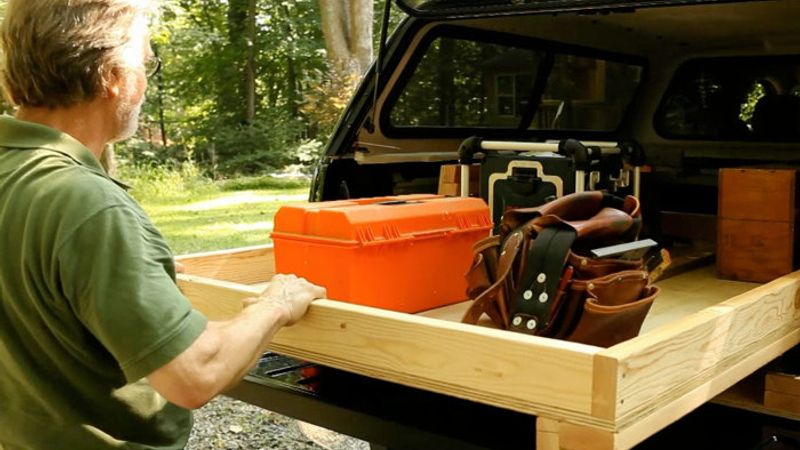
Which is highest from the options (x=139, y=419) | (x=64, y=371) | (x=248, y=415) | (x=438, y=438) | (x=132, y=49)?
(x=132, y=49)

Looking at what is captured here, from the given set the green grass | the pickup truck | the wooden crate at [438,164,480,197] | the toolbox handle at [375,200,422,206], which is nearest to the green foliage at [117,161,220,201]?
the green grass

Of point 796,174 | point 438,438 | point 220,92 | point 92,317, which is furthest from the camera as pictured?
point 220,92

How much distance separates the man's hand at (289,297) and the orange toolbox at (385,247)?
0.28 meters

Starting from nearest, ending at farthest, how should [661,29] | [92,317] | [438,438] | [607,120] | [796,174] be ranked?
[92,317] < [438,438] < [796,174] < [661,29] < [607,120]

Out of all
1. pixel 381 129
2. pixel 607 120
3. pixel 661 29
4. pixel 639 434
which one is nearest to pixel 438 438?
pixel 639 434

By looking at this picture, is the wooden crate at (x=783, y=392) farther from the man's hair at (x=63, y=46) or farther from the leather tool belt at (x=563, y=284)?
the man's hair at (x=63, y=46)

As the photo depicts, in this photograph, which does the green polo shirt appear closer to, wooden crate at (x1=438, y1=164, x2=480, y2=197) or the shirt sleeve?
the shirt sleeve

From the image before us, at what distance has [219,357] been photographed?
174 cm

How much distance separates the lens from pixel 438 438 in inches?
87.5

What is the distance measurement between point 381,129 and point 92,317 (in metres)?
2.46

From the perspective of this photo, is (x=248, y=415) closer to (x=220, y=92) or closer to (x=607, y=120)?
(x=607, y=120)

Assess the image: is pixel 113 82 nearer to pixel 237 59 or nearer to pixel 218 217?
pixel 218 217

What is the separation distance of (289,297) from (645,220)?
→ 224cm

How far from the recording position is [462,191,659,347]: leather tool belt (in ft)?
7.10
